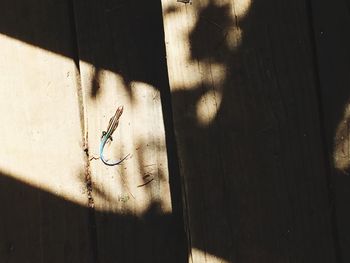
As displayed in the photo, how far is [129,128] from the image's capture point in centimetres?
282

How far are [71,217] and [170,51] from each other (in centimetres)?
86

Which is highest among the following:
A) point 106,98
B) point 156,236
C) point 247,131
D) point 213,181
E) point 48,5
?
point 48,5

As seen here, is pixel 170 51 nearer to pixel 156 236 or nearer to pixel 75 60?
pixel 75 60

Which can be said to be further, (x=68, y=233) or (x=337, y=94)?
(x=68, y=233)

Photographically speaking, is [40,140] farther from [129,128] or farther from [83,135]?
[129,128]

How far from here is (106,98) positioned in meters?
2.85

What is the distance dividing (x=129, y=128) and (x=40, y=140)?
405mm

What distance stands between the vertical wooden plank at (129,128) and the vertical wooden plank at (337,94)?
27.3 inches

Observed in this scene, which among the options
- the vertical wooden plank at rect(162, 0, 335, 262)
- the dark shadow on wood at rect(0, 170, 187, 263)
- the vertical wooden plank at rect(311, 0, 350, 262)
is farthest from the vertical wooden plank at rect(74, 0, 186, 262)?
the vertical wooden plank at rect(311, 0, 350, 262)

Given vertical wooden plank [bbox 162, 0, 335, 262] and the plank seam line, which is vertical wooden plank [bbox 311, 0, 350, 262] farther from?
the plank seam line

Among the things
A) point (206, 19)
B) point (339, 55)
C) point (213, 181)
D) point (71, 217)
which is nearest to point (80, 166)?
point (71, 217)

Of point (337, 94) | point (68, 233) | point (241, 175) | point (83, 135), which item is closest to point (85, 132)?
point (83, 135)

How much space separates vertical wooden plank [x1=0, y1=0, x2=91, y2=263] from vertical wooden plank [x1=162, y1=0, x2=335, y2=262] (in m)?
0.53

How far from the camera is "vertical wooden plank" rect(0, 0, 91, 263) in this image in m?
2.76
